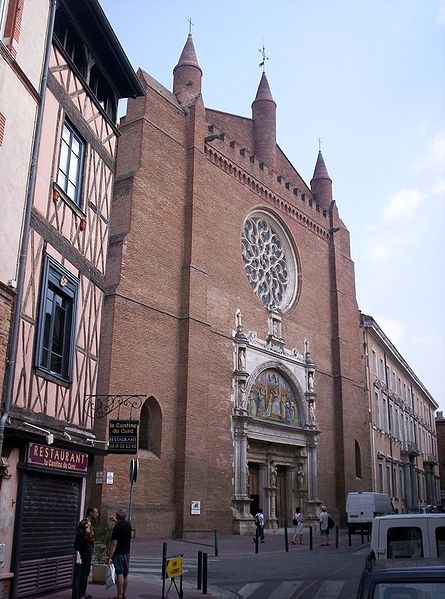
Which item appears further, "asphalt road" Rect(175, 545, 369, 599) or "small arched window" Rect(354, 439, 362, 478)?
"small arched window" Rect(354, 439, 362, 478)

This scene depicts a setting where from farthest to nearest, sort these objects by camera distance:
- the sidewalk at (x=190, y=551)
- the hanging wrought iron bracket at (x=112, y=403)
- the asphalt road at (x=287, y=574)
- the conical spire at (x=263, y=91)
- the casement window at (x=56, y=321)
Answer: the conical spire at (x=263, y=91) < the hanging wrought iron bracket at (x=112, y=403) < the asphalt road at (x=287, y=574) < the sidewalk at (x=190, y=551) < the casement window at (x=56, y=321)

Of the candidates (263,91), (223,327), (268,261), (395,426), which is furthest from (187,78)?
(395,426)

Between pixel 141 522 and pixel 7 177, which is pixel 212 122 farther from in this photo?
pixel 7 177

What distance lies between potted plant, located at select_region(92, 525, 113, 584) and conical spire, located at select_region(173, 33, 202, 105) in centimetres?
1974

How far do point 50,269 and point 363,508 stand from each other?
835 inches

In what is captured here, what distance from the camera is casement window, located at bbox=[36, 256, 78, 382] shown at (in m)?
10.9

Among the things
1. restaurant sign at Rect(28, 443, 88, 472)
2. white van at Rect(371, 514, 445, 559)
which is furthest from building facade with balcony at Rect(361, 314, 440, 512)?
white van at Rect(371, 514, 445, 559)

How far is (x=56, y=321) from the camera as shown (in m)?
11.7

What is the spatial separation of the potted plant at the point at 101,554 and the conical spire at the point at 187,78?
19743mm

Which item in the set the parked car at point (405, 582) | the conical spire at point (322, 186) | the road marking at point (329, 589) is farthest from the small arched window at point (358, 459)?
the parked car at point (405, 582)

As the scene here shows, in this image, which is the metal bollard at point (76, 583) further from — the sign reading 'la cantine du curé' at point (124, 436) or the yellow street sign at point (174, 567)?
the sign reading 'la cantine du curé' at point (124, 436)

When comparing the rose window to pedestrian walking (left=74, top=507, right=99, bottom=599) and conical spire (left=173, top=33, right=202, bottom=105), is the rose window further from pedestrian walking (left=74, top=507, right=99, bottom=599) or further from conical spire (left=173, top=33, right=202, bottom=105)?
pedestrian walking (left=74, top=507, right=99, bottom=599)

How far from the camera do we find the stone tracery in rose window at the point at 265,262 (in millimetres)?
30250

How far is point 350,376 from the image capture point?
34719 mm
